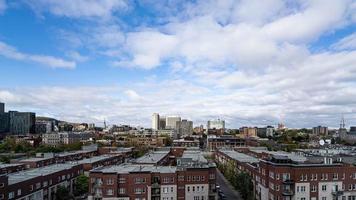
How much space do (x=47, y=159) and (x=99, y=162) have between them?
1121cm

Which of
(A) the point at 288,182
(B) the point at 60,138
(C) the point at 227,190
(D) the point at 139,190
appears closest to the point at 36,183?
(D) the point at 139,190

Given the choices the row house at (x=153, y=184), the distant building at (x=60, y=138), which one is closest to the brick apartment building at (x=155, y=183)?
the row house at (x=153, y=184)

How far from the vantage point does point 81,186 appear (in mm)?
59062

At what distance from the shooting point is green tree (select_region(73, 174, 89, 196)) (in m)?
58.8

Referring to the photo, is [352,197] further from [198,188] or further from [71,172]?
[71,172]

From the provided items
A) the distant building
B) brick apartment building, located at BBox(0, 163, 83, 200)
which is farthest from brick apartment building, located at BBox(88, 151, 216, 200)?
the distant building

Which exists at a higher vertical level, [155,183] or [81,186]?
[155,183]

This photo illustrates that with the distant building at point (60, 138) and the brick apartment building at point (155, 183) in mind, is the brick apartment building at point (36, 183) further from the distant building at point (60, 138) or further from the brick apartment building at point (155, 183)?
the distant building at point (60, 138)

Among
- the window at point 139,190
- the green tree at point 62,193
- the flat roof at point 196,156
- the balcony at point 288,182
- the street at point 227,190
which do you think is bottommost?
the street at point 227,190

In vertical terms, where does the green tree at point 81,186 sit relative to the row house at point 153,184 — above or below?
below

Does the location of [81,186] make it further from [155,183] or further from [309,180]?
[309,180]

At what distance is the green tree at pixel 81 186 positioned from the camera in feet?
193

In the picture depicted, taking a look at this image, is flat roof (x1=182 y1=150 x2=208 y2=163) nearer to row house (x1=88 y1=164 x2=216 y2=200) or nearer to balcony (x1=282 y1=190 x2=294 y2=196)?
row house (x1=88 y1=164 x2=216 y2=200)

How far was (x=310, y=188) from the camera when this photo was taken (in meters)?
44.8
